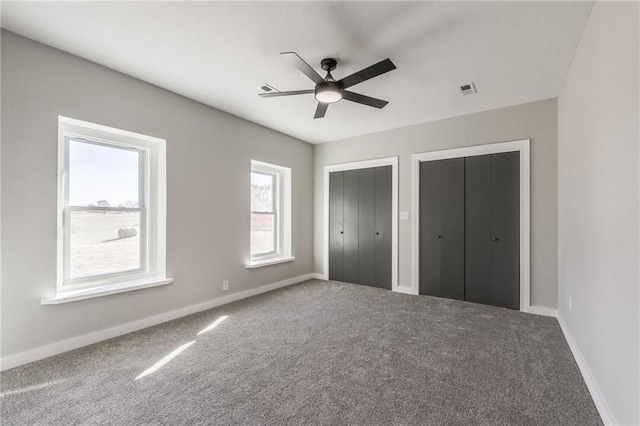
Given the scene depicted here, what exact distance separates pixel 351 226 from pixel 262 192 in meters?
1.66

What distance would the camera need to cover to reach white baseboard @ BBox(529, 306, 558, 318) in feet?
→ 10.8

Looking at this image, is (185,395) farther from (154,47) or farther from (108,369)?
(154,47)

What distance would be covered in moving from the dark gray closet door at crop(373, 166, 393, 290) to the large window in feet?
10.3

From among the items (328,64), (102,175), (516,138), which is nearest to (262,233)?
(102,175)

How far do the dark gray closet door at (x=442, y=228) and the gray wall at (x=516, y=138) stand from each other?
0.77 feet

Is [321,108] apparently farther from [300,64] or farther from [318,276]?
[318,276]

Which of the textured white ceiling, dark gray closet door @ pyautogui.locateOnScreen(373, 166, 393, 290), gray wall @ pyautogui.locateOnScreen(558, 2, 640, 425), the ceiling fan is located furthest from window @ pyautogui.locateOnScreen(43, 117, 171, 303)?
gray wall @ pyautogui.locateOnScreen(558, 2, 640, 425)

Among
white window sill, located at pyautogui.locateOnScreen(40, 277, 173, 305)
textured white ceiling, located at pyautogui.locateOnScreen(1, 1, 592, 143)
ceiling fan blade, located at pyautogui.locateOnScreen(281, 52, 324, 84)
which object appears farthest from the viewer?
white window sill, located at pyautogui.locateOnScreen(40, 277, 173, 305)

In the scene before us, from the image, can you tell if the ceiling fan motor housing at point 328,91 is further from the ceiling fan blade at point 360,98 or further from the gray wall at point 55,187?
the gray wall at point 55,187

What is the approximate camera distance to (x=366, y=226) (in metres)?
4.81

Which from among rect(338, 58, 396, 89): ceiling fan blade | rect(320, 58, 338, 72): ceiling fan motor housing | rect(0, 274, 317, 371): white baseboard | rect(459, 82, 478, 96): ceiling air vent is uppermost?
rect(459, 82, 478, 96): ceiling air vent

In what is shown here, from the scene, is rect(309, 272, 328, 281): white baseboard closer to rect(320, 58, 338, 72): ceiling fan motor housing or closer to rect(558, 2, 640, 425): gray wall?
rect(558, 2, 640, 425): gray wall

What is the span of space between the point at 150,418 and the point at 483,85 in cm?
402

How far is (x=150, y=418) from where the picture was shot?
1637 millimetres
